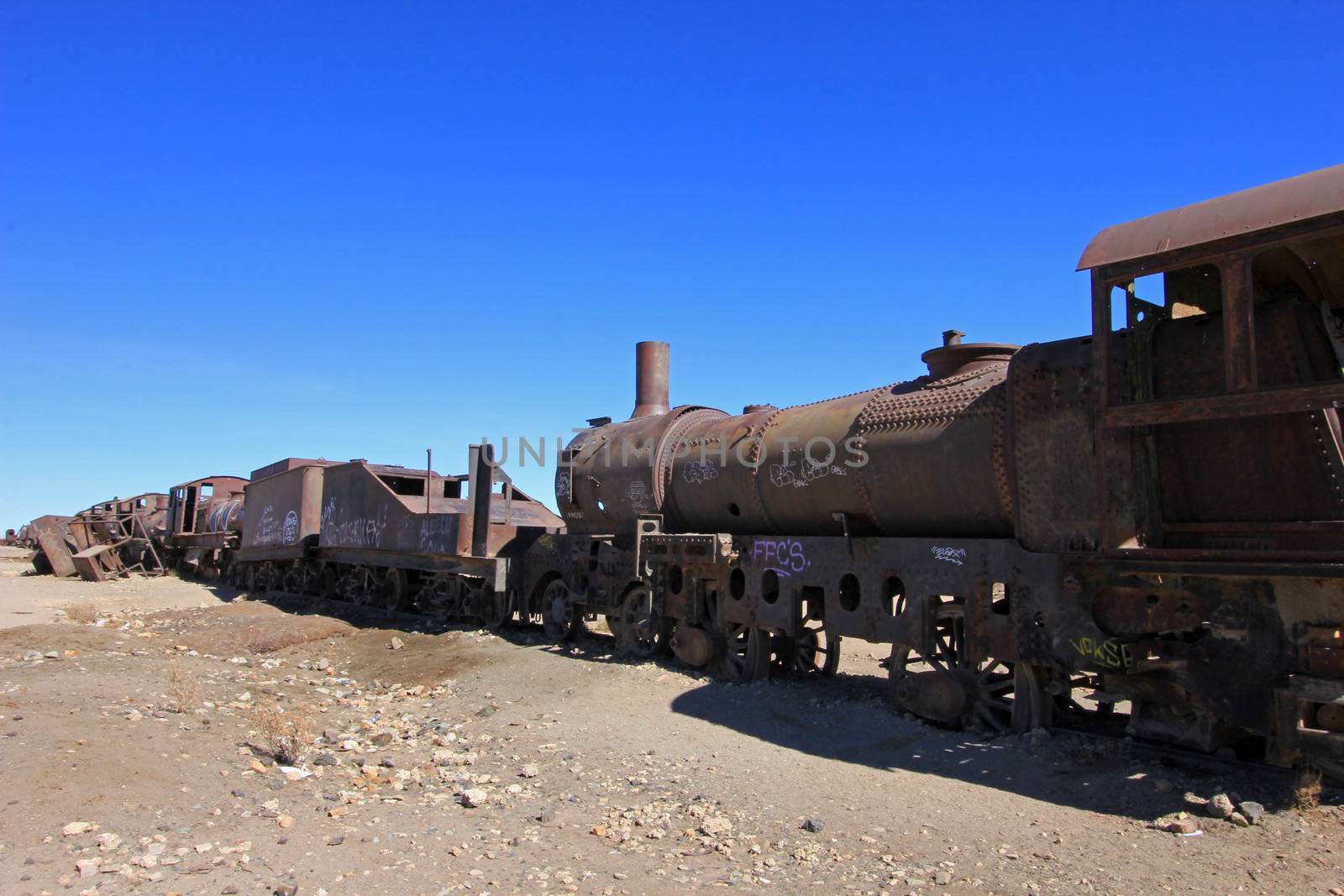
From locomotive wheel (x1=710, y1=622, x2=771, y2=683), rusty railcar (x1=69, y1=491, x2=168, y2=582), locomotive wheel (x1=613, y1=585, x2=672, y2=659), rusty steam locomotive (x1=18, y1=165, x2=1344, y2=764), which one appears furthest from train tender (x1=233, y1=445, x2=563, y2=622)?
rusty railcar (x1=69, y1=491, x2=168, y2=582)

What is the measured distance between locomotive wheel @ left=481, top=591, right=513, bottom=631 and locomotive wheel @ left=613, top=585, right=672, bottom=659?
2817mm

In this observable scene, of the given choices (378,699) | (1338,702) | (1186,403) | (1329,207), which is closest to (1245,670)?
(1338,702)

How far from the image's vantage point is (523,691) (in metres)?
9.18

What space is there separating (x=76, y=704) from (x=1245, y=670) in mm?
8457

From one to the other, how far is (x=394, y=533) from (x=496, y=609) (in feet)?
8.67

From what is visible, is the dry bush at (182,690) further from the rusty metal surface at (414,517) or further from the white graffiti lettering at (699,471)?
the white graffiti lettering at (699,471)

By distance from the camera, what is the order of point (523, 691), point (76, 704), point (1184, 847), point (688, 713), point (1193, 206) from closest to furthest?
point (1184, 847) < point (1193, 206) < point (76, 704) < point (688, 713) < point (523, 691)

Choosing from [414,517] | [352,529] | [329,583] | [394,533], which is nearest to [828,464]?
[414,517]

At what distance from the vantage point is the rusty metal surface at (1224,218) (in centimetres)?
492

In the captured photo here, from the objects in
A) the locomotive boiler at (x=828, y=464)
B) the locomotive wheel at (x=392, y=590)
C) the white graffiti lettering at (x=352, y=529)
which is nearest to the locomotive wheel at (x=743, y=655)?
the locomotive boiler at (x=828, y=464)

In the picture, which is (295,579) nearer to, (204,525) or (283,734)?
(204,525)

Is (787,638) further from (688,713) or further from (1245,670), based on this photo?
(1245,670)

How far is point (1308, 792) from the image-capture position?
193 inches

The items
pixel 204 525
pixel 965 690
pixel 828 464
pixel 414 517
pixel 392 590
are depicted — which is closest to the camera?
pixel 965 690
